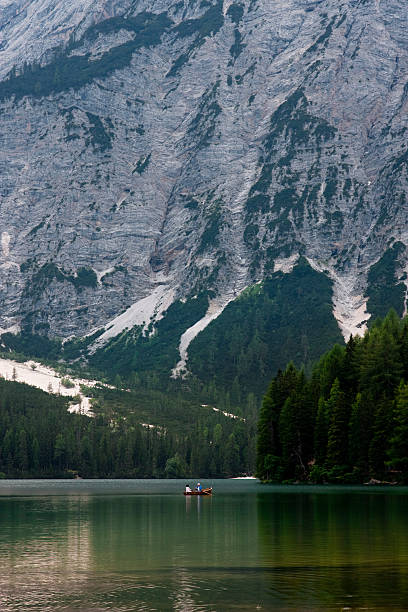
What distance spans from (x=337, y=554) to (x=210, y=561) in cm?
750

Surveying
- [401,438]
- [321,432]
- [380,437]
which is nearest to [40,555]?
[401,438]

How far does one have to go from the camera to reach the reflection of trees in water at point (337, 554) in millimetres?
38188

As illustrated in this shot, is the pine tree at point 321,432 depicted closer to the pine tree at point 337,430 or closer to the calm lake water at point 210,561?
the pine tree at point 337,430

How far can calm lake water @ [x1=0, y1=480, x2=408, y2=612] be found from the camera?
37625 millimetres

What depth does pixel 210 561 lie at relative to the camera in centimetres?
4978

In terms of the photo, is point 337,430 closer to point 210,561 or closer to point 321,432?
point 321,432

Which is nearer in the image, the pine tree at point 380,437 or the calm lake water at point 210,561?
the calm lake water at point 210,561

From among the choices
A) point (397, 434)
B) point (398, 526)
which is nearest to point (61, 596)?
point (398, 526)

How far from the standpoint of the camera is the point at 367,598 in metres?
37.2

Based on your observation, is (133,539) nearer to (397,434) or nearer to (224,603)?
(224,603)

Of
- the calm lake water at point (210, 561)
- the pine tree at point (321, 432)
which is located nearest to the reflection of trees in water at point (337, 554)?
the calm lake water at point (210, 561)

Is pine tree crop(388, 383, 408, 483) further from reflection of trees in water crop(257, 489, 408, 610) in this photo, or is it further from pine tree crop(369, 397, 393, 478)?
reflection of trees in water crop(257, 489, 408, 610)

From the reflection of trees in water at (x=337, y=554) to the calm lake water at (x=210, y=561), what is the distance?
7cm

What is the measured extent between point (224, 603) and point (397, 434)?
102 metres
